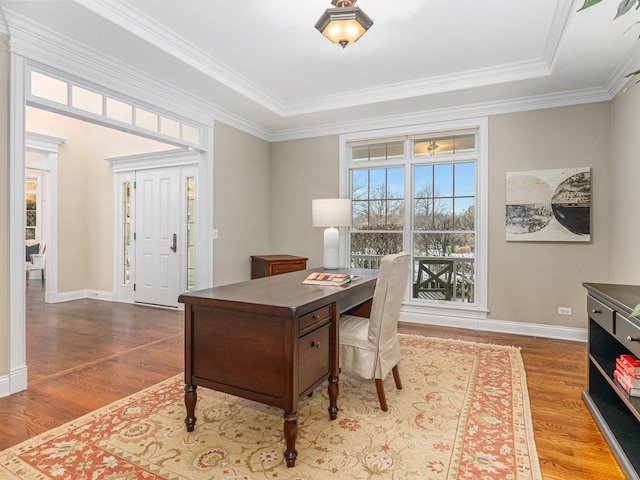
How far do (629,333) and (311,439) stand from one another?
1649mm

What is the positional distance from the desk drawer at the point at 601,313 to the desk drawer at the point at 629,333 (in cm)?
10

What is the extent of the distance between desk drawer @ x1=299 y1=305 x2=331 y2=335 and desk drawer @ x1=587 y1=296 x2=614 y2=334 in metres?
1.52

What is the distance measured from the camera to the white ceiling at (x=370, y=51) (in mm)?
2719

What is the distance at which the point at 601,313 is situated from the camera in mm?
2223

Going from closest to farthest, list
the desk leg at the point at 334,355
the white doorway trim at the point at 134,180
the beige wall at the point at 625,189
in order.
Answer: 1. the desk leg at the point at 334,355
2. the beige wall at the point at 625,189
3. the white doorway trim at the point at 134,180

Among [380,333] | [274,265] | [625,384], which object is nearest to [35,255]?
[274,265]

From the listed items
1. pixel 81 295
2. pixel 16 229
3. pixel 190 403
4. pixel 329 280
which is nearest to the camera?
pixel 190 403

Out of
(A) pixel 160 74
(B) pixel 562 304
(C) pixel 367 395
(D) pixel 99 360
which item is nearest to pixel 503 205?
(B) pixel 562 304

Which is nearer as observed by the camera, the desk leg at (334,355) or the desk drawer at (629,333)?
the desk drawer at (629,333)

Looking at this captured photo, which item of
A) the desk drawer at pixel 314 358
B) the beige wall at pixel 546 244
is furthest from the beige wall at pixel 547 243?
the desk drawer at pixel 314 358

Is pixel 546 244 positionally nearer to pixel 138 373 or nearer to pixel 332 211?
pixel 332 211

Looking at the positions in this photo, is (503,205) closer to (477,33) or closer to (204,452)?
(477,33)

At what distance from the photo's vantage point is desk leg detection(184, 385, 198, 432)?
208 centimetres

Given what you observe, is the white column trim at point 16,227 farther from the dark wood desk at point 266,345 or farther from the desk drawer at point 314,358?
the desk drawer at point 314,358
